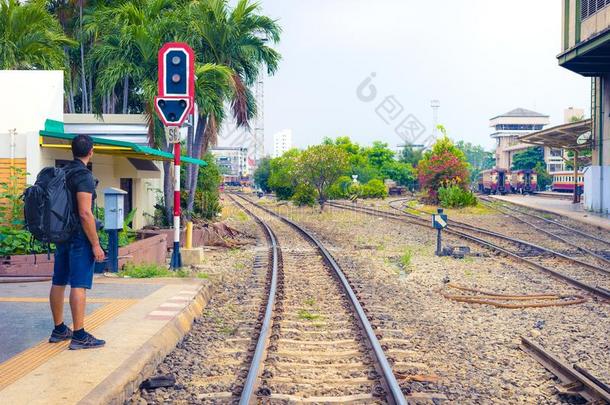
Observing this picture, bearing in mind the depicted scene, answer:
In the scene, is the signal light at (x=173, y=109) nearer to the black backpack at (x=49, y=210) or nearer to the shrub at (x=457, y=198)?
the black backpack at (x=49, y=210)

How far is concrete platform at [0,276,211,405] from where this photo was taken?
4.89m

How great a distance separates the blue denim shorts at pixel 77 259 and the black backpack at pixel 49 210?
11 cm

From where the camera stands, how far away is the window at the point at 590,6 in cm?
2904

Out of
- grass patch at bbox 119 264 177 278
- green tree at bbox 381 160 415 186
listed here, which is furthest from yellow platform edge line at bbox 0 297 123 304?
green tree at bbox 381 160 415 186

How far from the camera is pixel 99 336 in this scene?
6559 mm

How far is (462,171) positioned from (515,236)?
741 inches

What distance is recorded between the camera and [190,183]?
19.5m

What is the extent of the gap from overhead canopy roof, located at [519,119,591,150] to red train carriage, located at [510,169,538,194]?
17230 mm

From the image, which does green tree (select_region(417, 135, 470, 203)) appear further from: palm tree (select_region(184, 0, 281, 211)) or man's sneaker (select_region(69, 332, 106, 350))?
man's sneaker (select_region(69, 332, 106, 350))

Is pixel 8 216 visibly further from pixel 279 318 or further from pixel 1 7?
pixel 1 7

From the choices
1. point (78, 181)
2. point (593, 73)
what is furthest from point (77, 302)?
point (593, 73)

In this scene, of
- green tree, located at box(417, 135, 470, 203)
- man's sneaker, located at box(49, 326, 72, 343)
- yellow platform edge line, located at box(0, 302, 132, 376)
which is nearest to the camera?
yellow platform edge line, located at box(0, 302, 132, 376)

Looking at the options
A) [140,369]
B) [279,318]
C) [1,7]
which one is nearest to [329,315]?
[279,318]

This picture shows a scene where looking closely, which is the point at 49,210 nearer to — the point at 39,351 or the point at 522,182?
the point at 39,351
